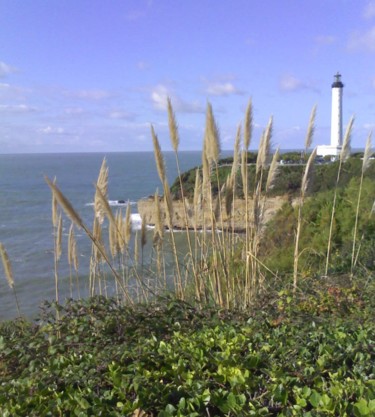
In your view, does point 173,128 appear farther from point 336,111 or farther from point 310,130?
point 336,111

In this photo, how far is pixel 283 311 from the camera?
2797 millimetres

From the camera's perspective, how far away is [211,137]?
3.52m

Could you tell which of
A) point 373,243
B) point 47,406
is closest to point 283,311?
point 47,406

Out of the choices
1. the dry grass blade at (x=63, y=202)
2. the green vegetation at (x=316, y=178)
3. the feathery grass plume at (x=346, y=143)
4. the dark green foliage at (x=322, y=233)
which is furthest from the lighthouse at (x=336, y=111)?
the dry grass blade at (x=63, y=202)

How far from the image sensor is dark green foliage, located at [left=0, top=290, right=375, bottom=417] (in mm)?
1687

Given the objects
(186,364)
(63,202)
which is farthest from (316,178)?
(186,364)

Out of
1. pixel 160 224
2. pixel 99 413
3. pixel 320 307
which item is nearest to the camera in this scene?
pixel 99 413

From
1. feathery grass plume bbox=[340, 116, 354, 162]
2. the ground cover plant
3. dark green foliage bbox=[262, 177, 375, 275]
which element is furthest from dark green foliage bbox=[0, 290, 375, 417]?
dark green foliage bbox=[262, 177, 375, 275]

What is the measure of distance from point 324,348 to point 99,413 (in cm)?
94

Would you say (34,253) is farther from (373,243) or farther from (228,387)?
(228,387)

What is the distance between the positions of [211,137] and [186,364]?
73.7 inches

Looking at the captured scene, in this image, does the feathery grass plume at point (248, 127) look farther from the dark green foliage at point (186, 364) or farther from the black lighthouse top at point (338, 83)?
the black lighthouse top at point (338, 83)

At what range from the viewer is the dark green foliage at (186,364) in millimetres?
1687

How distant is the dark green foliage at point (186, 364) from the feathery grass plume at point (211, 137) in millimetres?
1235
